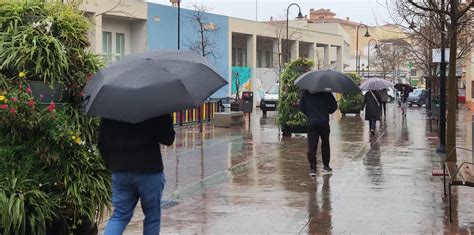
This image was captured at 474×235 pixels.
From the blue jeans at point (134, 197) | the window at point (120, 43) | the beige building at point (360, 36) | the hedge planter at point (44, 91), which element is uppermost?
the beige building at point (360, 36)

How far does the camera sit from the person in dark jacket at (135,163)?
5.07 metres

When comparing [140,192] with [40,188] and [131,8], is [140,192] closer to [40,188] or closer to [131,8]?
[40,188]

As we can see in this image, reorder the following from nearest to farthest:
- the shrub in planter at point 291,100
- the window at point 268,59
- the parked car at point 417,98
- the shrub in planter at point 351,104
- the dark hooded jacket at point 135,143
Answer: the dark hooded jacket at point 135,143
the shrub in planter at point 291,100
the shrub in planter at point 351,104
the parked car at point 417,98
the window at point 268,59

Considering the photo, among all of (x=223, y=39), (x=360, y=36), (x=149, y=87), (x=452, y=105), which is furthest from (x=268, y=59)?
(x=360, y=36)

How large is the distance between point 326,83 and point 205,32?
3208cm

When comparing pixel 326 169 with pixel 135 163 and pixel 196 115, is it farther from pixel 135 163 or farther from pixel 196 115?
pixel 196 115

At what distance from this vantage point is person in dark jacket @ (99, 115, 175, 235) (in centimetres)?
507

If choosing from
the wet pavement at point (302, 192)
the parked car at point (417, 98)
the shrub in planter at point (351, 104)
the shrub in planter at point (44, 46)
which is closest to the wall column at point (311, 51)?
the parked car at point (417, 98)

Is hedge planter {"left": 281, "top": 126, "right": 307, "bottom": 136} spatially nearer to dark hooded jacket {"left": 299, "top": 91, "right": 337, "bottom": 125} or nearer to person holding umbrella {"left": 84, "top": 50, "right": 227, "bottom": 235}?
dark hooded jacket {"left": 299, "top": 91, "right": 337, "bottom": 125}

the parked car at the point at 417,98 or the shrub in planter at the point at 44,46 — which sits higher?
the shrub in planter at the point at 44,46

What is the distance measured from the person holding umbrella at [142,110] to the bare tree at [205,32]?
110 ft

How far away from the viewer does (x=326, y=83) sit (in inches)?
426

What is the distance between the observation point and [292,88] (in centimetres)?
1822

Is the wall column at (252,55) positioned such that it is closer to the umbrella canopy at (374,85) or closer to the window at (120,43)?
the window at (120,43)
